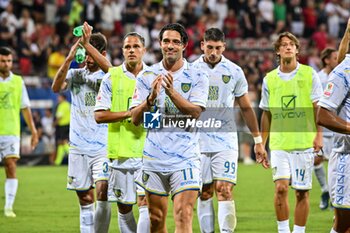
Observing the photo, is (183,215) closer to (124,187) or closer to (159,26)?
(124,187)

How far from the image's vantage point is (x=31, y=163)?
24.8 meters

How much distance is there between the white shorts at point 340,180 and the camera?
7871mm

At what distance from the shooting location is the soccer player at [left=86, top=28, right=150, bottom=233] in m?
9.58

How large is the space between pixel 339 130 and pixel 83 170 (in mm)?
3905

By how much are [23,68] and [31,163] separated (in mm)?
2909

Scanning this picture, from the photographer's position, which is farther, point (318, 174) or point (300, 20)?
point (300, 20)

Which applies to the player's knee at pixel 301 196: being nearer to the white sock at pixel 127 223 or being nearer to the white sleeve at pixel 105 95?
the white sock at pixel 127 223

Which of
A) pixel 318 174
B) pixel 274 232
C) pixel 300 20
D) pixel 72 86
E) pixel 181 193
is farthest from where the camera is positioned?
pixel 300 20

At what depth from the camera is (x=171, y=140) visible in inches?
325

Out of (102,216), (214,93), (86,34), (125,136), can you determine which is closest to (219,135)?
(214,93)

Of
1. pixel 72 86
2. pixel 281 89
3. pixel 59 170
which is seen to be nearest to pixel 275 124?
pixel 281 89

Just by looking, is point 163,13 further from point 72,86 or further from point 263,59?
point 72,86

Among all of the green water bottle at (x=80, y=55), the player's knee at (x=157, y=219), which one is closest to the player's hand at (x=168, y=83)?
the player's knee at (x=157, y=219)

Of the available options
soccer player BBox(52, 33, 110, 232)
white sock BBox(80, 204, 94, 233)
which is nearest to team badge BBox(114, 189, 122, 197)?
soccer player BBox(52, 33, 110, 232)
